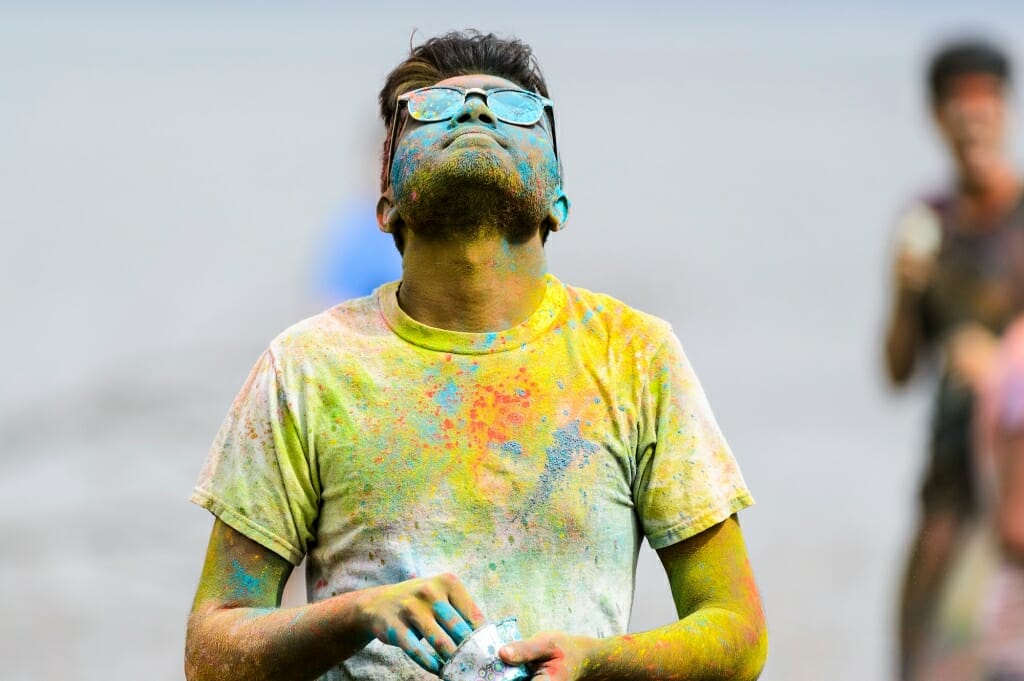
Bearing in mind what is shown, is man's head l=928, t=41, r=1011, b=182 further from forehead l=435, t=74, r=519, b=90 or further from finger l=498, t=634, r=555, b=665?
finger l=498, t=634, r=555, b=665

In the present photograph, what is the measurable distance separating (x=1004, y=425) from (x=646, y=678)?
2.19 metres

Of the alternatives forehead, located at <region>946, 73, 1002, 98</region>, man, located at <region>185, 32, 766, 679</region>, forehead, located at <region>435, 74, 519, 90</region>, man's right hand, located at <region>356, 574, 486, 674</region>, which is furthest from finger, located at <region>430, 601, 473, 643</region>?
forehead, located at <region>946, 73, 1002, 98</region>

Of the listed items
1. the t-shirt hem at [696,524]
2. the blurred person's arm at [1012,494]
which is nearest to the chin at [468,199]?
the t-shirt hem at [696,524]

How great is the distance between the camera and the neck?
169 inches

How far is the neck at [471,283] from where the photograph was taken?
14.0 feet

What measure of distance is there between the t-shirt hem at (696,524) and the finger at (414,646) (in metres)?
0.57

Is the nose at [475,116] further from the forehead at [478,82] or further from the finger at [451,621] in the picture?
the finger at [451,621]

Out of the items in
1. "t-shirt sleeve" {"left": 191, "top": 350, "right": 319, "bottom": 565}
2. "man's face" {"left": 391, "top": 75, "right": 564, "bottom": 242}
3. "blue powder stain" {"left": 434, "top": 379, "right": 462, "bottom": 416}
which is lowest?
"t-shirt sleeve" {"left": 191, "top": 350, "right": 319, "bottom": 565}

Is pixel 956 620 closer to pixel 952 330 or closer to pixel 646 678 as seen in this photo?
pixel 952 330

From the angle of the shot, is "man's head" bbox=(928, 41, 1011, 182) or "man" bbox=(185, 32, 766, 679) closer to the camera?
"man" bbox=(185, 32, 766, 679)

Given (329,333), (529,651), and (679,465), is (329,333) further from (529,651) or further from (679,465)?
(529,651)

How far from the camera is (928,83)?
8.30 m

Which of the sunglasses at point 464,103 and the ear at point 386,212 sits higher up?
the sunglasses at point 464,103

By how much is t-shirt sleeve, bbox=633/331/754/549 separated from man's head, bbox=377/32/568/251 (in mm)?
388
